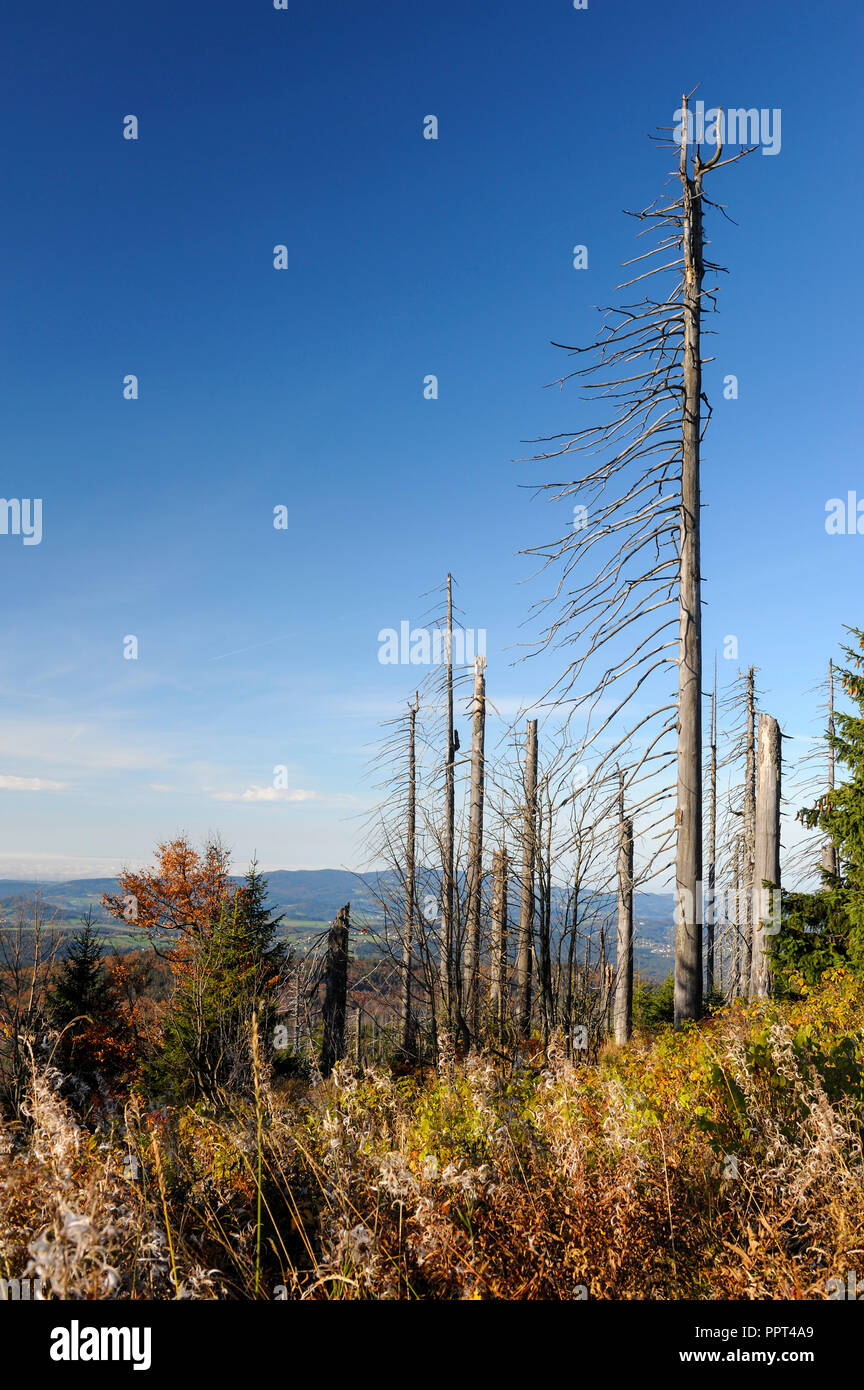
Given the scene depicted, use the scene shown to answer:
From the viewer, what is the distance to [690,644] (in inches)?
313

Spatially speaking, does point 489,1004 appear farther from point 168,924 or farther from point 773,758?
point 168,924

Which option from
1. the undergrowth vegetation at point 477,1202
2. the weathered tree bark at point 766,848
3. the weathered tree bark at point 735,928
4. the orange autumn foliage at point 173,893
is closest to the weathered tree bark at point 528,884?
the undergrowth vegetation at point 477,1202

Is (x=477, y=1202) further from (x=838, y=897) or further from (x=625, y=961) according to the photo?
(x=625, y=961)

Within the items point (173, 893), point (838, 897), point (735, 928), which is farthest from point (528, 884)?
point (173, 893)

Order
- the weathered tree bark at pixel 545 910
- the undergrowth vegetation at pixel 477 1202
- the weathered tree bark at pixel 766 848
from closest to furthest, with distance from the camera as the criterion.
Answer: the undergrowth vegetation at pixel 477 1202
the weathered tree bark at pixel 545 910
the weathered tree bark at pixel 766 848

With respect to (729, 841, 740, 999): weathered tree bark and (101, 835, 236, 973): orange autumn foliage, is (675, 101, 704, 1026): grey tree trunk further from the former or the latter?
(101, 835, 236, 973): orange autumn foliage

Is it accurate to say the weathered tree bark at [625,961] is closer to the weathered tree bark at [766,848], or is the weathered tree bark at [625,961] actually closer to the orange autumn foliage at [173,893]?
the weathered tree bark at [766,848]

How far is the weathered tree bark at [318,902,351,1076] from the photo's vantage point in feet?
53.6

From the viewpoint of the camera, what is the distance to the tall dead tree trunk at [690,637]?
7902 mm

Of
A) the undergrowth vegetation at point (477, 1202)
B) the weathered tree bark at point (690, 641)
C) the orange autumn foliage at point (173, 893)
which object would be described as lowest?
the orange autumn foliage at point (173, 893)

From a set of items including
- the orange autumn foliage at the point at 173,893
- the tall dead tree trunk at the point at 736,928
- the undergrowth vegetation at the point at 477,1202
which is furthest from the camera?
the orange autumn foliage at the point at 173,893

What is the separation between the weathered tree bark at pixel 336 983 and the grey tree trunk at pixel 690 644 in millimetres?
9406

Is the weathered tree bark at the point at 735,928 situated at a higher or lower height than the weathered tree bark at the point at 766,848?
lower

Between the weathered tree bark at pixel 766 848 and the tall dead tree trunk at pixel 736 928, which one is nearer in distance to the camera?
the weathered tree bark at pixel 766 848
